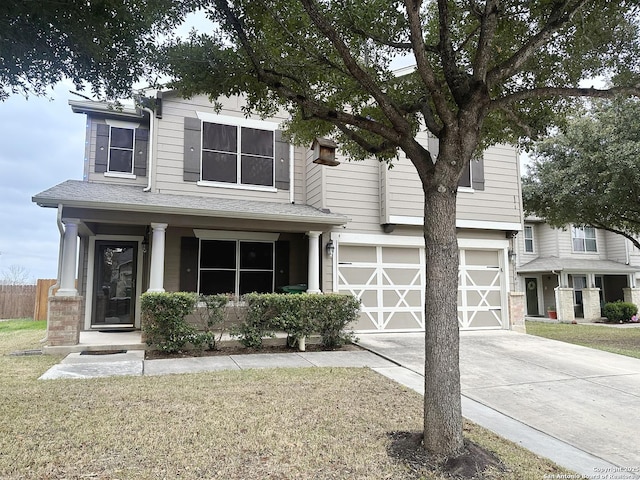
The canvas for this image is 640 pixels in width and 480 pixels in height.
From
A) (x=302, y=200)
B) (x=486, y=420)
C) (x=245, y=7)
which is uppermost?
(x=245, y=7)

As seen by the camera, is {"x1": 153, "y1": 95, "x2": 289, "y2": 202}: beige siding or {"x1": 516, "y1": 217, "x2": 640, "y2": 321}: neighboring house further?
{"x1": 516, "y1": 217, "x2": 640, "y2": 321}: neighboring house

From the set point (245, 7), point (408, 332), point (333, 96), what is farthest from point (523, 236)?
point (245, 7)

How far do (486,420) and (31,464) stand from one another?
14.5ft

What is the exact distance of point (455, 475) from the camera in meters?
3.44

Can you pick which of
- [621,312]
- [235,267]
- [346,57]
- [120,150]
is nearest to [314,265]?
[235,267]

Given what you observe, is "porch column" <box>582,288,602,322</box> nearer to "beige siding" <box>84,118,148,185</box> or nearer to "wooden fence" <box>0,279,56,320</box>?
"beige siding" <box>84,118,148,185</box>

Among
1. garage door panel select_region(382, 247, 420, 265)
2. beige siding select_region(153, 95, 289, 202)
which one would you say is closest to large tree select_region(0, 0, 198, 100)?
beige siding select_region(153, 95, 289, 202)

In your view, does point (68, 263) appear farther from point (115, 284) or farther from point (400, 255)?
point (400, 255)

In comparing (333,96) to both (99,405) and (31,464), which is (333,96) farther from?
(31,464)

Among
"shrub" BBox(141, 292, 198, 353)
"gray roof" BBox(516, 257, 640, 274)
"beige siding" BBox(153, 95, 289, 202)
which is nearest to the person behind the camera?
"shrub" BBox(141, 292, 198, 353)

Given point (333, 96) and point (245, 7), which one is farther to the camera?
point (333, 96)

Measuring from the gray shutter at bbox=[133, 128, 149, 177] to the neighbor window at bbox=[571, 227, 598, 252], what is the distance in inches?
799

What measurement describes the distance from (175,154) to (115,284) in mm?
3580

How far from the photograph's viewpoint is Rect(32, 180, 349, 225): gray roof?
8.07 metres
